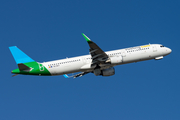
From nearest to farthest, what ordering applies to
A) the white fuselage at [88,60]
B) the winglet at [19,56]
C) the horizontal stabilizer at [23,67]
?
1. the horizontal stabilizer at [23,67]
2. the white fuselage at [88,60]
3. the winglet at [19,56]

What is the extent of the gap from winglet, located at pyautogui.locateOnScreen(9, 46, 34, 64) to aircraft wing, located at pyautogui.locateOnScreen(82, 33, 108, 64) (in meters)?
13.9

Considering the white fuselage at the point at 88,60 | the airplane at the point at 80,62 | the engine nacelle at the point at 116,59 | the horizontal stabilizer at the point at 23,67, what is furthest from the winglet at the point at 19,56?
the engine nacelle at the point at 116,59

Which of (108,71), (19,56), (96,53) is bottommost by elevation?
(108,71)

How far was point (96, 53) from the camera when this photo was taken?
5138 cm

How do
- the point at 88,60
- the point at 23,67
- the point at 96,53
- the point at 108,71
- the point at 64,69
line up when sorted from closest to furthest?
the point at 96,53 < the point at 23,67 < the point at 64,69 < the point at 88,60 < the point at 108,71

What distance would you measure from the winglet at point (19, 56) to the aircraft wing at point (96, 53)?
13.9 metres

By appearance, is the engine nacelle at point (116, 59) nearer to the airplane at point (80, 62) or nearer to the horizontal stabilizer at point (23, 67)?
the airplane at point (80, 62)

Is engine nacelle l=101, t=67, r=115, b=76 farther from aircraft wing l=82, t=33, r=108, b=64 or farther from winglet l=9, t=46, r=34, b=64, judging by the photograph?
winglet l=9, t=46, r=34, b=64

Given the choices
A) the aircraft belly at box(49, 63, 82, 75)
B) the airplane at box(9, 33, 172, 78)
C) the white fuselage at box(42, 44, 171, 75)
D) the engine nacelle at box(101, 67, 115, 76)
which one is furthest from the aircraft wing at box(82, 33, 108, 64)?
the engine nacelle at box(101, 67, 115, 76)

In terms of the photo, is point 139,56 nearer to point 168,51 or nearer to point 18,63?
point 168,51

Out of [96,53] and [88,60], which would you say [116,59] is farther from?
[88,60]

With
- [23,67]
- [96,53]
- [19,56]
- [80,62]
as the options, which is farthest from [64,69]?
[19,56]

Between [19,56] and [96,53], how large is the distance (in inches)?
676

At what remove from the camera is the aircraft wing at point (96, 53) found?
48.8 m
